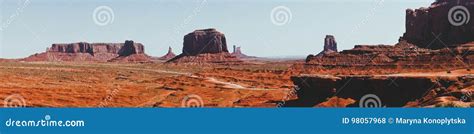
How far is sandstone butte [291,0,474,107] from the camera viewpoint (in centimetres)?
4216

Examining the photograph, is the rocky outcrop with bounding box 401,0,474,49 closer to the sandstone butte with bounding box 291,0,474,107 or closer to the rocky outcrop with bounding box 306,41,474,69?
the sandstone butte with bounding box 291,0,474,107

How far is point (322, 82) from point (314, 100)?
1.81 m

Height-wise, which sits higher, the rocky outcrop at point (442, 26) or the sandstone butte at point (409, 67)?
the rocky outcrop at point (442, 26)

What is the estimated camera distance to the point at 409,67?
70.7 m

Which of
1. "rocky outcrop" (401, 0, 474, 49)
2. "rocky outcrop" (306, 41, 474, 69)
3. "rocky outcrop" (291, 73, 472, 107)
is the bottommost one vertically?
"rocky outcrop" (291, 73, 472, 107)

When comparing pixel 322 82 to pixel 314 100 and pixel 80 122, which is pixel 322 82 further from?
pixel 80 122

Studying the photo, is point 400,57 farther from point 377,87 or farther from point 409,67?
point 377,87

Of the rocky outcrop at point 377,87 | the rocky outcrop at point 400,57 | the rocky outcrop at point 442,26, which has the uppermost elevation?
the rocky outcrop at point 442,26

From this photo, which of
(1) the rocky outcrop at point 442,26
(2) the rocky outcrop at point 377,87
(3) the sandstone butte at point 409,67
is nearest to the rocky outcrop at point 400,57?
(3) the sandstone butte at point 409,67

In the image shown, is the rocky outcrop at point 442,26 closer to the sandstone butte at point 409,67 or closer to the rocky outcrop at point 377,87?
the sandstone butte at point 409,67

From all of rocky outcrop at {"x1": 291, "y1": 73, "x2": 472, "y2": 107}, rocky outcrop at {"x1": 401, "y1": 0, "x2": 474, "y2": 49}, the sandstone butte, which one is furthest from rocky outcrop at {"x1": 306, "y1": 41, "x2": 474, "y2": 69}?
rocky outcrop at {"x1": 291, "y1": 73, "x2": 472, "y2": 107}

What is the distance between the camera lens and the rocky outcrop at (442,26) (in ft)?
289

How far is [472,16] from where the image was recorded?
90.6 m

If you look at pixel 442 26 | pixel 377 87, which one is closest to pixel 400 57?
pixel 442 26
